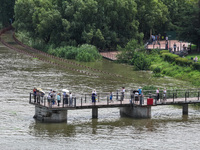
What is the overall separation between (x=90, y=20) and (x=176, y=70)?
3099cm

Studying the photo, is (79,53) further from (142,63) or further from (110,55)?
(142,63)

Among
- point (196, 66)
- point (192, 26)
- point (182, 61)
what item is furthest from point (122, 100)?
point (192, 26)

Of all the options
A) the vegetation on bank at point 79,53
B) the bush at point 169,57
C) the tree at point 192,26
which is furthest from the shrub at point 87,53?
the tree at point 192,26

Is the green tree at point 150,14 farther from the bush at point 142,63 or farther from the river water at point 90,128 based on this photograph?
the river water at point 90,128

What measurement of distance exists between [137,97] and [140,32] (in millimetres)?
65112

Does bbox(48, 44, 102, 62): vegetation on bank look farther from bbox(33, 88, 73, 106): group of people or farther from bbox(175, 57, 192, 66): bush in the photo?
bbox(33, 88, 73, 106): group of people

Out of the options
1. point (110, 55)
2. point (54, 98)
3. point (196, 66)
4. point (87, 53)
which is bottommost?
point (54, 98)

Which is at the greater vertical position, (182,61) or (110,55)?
(110,55)

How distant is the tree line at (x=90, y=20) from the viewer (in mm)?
108500

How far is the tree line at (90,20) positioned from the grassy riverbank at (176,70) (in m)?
13.1

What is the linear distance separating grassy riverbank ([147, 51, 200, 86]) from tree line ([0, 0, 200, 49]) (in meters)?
13.1

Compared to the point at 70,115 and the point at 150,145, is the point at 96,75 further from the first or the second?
the point at 150,145

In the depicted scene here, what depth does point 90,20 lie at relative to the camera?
4338 inches

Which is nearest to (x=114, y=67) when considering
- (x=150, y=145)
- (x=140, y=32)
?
(x=140, y=32)
